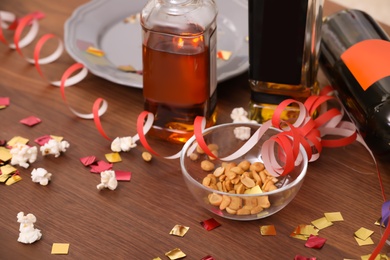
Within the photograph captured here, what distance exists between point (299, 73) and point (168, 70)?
0.17 meters

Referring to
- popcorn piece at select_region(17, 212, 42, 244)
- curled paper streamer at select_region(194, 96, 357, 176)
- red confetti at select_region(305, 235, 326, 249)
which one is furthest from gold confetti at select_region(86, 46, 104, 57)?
red confetti at select_region(305, 235, 326, 249)

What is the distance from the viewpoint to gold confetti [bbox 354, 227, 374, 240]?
788 millimetres

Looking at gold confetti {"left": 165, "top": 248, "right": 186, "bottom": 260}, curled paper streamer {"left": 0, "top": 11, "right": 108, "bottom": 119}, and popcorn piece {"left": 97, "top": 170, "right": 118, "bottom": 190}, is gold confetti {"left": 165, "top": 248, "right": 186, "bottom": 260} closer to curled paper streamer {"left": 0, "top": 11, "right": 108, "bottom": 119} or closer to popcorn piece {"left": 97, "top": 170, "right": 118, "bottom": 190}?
popcorn piece {"left": 97, "top": 170, "right": 118, "bottom": 190}

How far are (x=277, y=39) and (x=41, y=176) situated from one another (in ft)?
1.12

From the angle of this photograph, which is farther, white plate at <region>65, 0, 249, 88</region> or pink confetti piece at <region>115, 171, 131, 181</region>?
white plate at <region>65, 0, 249, 88</region>

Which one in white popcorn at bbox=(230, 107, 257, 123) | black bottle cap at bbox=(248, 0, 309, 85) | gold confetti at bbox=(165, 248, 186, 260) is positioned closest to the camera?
gold confetti at bbox=(165, 248, 186, 260)

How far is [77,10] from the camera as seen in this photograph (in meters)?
1.17

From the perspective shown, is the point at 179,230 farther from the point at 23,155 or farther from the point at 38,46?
the point at 38,46

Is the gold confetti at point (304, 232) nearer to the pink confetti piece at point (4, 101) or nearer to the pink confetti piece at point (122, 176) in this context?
the pink confetti piece at point (122, 176)

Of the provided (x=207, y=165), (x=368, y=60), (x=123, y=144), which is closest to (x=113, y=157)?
(x=123, y=144)

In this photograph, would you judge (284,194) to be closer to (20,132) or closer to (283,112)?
(283,112)

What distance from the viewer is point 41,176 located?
870 mm

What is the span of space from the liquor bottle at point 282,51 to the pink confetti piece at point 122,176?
0.66ft

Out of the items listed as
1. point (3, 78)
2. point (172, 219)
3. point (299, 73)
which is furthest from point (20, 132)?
point (299, 73)
